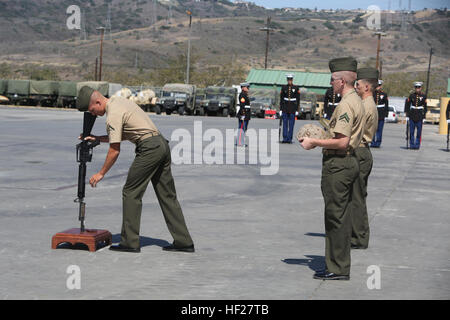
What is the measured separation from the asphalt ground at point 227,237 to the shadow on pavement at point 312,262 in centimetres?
1

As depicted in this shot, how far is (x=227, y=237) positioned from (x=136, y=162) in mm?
1787

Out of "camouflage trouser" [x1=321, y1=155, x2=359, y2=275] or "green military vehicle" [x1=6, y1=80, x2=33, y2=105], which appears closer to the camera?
"camouflage trouser" [x1=321, y1=155, x2=359, y2=275]

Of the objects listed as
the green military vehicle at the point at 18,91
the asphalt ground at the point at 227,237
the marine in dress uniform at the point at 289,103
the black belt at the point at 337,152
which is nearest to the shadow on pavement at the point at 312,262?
the asphalt ground at the point at 227,237

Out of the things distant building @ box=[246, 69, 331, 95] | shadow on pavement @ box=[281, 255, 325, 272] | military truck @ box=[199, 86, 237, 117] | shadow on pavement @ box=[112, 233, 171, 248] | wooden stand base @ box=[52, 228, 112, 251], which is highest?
distant building @ box=[246, 69, 331, 95]

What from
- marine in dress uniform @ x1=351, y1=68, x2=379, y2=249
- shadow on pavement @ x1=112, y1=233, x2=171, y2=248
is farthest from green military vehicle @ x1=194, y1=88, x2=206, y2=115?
shadow on pavement @ x1=112, y1=233, x2=171, y2=248

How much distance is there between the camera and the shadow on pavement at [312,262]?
7.85 meters

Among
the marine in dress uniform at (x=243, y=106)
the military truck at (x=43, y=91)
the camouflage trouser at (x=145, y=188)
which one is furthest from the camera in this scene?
the military truck at (x=43, y=91)

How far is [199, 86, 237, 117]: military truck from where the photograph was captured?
5588 centimetres

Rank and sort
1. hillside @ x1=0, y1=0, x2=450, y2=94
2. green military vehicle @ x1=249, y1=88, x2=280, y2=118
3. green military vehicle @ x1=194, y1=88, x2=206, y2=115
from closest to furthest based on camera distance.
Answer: green military vehicle @ x1=194, y1=88, x2=206, y2=115
green military vehicle @ x1=249, y1=88, x2=280, y2=118
hillside @ x1=0, y1=0, x2=450, y2=94

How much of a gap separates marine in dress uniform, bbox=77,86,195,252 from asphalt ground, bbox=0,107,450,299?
22 cm

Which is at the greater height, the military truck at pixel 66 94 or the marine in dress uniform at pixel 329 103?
the marine in dress uniform at pixel 329 103

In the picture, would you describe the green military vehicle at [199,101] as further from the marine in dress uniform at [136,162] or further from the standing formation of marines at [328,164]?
the marine in dress uniform at [136,162]

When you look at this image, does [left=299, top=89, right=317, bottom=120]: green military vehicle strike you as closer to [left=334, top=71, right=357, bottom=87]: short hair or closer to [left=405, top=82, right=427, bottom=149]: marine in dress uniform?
[left=405, top=82, right=427, bottom=149]: marine in dress uniform
